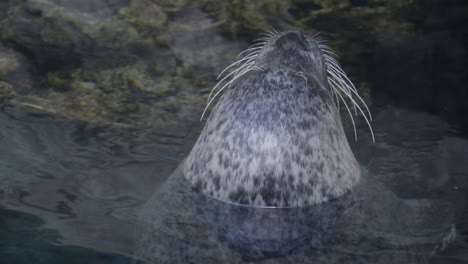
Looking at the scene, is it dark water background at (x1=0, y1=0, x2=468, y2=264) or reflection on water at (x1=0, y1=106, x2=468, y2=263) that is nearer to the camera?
reflection on water at (x1=0, y1=106, x2=468, y2=263)

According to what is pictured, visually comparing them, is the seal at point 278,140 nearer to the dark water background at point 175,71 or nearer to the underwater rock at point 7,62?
the dark water background at point 175,71

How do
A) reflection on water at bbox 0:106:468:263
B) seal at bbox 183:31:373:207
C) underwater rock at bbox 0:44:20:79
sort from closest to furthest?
reflection on water at bbox 0:106:468:263 < seal at bbox 183:31:373:207 < underwater rock at bbox 0:44:20:79

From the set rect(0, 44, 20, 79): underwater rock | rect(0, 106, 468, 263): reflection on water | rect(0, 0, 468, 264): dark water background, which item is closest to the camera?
rect(0, 106, 468, 263): reflection on water

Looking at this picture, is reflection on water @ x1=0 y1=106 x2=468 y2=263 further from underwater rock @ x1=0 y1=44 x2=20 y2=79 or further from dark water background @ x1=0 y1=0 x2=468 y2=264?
underwater rock @ x1=0 y1=44 x2=20 y2=79

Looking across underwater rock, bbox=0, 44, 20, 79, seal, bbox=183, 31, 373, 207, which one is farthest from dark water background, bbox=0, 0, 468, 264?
seal, bbox=183, 31, 373, 207

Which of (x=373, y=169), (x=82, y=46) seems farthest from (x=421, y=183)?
(x=82, y=46)

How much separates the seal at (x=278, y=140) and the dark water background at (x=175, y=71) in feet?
2.64

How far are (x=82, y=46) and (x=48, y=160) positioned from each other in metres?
1.57

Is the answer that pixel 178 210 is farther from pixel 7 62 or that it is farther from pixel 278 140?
pixel 7 62

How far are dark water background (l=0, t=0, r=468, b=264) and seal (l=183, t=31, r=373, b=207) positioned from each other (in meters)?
0.81

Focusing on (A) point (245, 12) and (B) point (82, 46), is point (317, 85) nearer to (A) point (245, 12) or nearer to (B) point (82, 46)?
(A) point (245, 12)

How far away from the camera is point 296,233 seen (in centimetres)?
307

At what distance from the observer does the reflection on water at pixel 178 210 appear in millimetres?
2865

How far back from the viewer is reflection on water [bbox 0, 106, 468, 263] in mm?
2865
